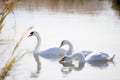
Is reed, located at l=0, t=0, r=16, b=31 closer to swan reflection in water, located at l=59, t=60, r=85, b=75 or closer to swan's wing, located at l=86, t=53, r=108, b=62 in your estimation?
swan reflection in water, located at l=59, t=60, r=85, b=75

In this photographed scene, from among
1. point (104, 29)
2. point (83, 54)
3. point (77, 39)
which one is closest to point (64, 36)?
point (77, 39)

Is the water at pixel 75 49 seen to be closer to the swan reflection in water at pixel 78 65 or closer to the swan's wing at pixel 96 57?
the swan reflection in water at pixel 78 65

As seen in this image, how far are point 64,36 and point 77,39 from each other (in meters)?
1.15

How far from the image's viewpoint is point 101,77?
813 cm

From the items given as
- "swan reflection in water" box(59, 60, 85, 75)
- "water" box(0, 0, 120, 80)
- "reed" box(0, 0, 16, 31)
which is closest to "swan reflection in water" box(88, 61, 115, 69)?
"water" box(0, 0, 120, 80)

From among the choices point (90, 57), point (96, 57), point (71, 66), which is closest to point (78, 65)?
point (71, 66)

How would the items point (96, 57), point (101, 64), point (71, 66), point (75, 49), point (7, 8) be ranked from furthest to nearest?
point (75, 49), point (96, 57), point (101, 64), point (71, 66), point (7, 8)

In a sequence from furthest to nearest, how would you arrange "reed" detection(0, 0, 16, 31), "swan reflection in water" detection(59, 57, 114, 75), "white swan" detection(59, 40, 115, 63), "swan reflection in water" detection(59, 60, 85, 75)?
"white swan" detection(59, 40, 115, 63), "swan reflection in water" detection(59, 57, 114, 75), "swan reflection in water" detection(59, 60, 85, 75), "reed" detection(0, 0, 16, 31)

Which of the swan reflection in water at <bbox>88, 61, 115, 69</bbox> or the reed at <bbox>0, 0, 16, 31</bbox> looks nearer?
the reed at <bbox>0, 0, 16, 31</bbox>

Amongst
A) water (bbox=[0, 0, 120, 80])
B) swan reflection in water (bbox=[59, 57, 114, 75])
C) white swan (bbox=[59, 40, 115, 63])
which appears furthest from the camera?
white swan (bbox=[59, 40, 115, 63])

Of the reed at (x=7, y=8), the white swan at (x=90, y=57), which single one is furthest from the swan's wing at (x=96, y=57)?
the reed at (x=7, y=8)

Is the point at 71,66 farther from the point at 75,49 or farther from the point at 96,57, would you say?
the point at 75,49

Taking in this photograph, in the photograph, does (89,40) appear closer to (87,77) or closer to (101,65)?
(101,65)

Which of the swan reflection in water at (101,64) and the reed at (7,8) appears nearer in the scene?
the reed at (7,8)
